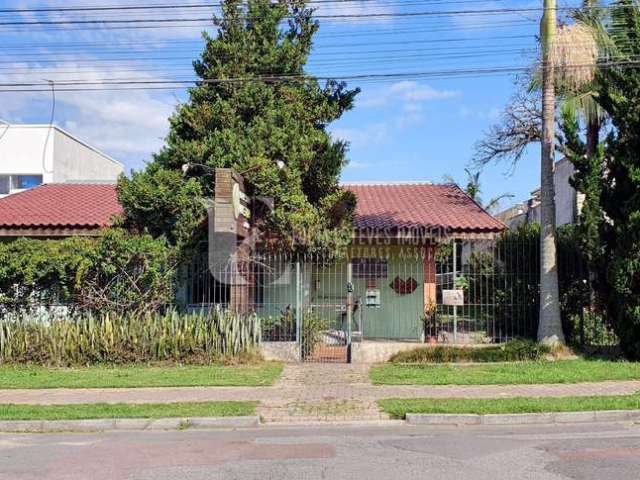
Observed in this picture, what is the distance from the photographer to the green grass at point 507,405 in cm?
952

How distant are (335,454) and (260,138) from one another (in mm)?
9610

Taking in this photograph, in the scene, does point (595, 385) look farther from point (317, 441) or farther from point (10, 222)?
point (10, 222)

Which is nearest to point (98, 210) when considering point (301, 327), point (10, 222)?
point (10, 222)

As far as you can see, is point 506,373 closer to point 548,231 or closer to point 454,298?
point 454,298

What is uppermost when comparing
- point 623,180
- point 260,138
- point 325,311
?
point 260,138

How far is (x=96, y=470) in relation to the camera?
667 cm

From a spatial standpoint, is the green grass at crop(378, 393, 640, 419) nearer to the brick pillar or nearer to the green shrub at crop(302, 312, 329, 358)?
the green shrub at crop(302, 312, 329, 358)

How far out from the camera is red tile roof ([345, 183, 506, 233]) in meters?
18.0

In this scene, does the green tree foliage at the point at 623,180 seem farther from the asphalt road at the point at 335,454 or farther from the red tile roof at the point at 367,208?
the asphalt road at the point at 335,454

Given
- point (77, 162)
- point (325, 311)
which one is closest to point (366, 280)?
point (325, 311)

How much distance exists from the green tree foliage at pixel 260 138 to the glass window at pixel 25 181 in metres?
15.4

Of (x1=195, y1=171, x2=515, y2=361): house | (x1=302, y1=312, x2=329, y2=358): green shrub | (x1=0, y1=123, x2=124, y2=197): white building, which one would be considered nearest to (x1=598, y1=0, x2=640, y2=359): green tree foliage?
(x1=195, y1=171, x2=515, y2=361): house

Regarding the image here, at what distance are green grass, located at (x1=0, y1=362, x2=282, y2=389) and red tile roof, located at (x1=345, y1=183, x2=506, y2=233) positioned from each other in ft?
19.5

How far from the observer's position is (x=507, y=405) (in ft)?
32.0
